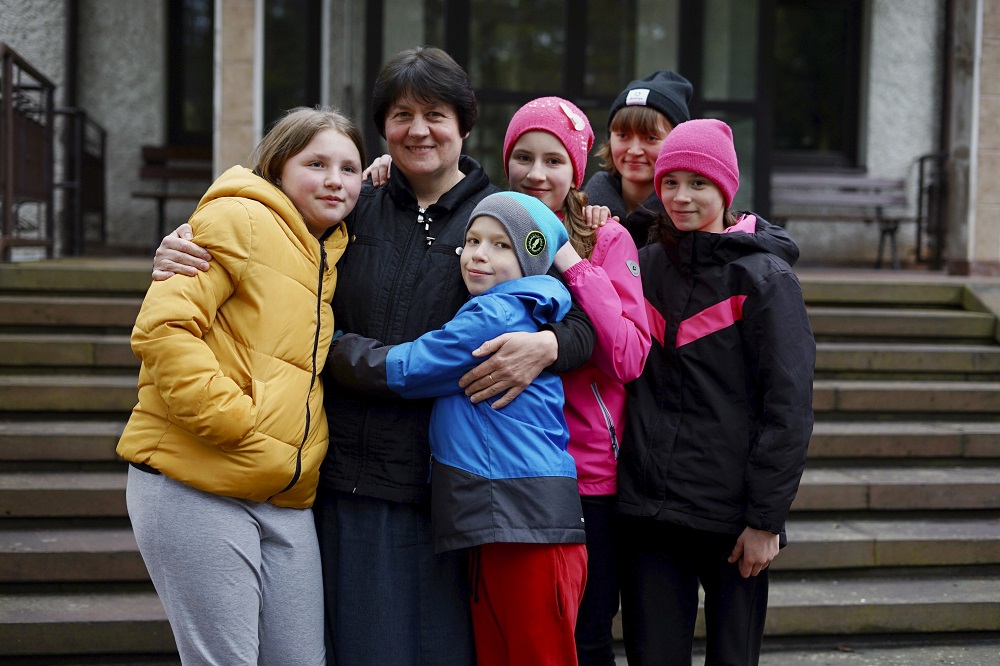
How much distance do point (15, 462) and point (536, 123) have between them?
3241 mm

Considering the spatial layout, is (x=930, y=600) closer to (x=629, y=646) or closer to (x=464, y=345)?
(x=629, y=646)

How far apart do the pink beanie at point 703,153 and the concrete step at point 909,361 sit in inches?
130

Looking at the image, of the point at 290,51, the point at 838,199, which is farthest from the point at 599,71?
the point at 290,51

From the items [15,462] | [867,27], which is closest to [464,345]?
[15,462]

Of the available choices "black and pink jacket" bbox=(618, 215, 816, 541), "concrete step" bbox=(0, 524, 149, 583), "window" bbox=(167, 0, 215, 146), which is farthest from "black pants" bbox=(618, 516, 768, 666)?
"window" bbox=(167, 0, 215, 146)

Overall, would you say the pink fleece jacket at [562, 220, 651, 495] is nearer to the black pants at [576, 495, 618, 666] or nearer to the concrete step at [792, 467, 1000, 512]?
the black pants at [576, 495, 618, 666]

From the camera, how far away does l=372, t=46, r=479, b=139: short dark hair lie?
2.38m

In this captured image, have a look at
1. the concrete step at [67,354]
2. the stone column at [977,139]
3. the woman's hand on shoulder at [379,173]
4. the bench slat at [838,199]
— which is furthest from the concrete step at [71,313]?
the stone column at [977,139]

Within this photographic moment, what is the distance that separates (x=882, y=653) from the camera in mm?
3910

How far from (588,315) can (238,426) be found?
2.90 feet

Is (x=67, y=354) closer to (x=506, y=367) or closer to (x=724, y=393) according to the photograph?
(x=506, y=367)

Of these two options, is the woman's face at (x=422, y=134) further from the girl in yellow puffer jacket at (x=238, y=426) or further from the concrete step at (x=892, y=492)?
the concrete step at (x=892, y=492)

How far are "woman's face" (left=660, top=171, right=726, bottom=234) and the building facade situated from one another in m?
5.87

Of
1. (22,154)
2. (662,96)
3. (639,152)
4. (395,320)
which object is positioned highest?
(22,154)
